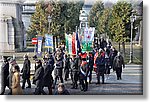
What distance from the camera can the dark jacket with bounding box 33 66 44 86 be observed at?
4.75m

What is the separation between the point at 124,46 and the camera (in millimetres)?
4746

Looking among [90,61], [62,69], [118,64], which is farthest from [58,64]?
[118,64]

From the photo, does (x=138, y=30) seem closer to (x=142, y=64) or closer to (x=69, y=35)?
(x=142, y=64)

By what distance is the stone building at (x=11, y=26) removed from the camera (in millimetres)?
4723

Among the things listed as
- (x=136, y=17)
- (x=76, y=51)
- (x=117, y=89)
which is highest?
(x=136, y=17)

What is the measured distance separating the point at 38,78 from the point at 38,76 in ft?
0.06

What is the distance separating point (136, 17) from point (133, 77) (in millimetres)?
553

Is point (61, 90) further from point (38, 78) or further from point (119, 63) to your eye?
point (119, 63)

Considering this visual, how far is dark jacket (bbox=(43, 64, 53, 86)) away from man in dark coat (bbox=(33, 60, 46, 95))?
28mm

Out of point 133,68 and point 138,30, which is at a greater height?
point 138,30

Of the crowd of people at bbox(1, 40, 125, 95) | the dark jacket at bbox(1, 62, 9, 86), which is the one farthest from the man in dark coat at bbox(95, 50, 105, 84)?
the dark jacket at bbox(1, 62, 9, 86)

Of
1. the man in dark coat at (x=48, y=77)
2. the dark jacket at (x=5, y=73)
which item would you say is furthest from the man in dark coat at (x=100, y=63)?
the dark jacket at (x=5, y=73)

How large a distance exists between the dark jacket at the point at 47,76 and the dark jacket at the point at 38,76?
0.09ft

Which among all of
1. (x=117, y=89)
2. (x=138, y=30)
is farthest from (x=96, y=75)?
(x=138, y=30)
